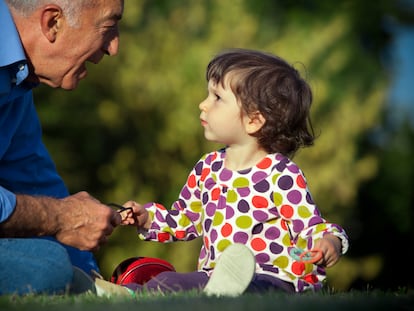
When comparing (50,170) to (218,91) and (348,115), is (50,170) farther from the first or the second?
(348,115)

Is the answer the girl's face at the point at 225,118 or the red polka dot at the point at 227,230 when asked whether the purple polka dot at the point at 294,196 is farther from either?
the girl's face at the point at 225,118

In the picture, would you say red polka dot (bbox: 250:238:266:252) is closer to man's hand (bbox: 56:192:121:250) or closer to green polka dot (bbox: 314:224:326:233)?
green polka dot (bbox: 314:224:326:233)

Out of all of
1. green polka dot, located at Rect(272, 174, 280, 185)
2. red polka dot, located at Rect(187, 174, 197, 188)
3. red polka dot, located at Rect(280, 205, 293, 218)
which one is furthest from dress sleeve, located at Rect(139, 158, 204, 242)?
red polka dot, located at Rect(280, 205, 293, 218)

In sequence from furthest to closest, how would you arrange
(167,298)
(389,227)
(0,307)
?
(389,227), (167,298), (0,307)

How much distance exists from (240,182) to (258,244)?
319 mm

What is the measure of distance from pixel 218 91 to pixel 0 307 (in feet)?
6.12

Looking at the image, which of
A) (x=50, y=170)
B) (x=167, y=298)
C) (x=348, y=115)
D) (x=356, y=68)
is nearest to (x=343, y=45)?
(x=356, y=68)

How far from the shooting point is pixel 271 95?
15.1 feet

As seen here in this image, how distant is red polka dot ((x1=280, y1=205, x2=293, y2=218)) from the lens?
4270 mm

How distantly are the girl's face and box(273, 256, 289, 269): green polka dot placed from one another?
63 centimetres

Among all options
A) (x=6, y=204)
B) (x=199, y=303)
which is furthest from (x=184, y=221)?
(x=199, y=303)

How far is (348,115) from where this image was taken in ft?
49.4

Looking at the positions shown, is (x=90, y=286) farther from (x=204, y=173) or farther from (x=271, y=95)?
(x=271, y=95)

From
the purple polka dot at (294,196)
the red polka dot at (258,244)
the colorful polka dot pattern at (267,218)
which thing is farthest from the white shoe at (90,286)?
the purple polka dot at (294,196)
